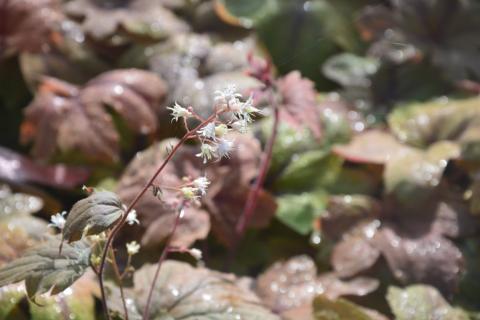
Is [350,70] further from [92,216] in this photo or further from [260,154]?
[92,216]

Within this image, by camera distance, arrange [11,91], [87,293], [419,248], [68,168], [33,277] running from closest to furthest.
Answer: [33,277] → [87,293] → [419,248] → [68,168] → [11,91]

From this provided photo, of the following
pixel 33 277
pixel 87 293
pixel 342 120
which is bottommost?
pixel 342 120

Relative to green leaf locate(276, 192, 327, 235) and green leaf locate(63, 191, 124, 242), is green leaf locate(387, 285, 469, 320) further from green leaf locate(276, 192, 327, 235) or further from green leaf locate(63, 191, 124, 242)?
green leaf locate(63, 191, 124, 242)

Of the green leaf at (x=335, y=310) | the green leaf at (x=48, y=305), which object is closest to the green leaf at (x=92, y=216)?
the green leaf at (x=48, y=305)

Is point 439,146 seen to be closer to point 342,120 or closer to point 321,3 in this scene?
Answer: point 342,120

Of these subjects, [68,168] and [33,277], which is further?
[68,168]

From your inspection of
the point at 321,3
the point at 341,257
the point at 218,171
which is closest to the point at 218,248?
the point at 218,171

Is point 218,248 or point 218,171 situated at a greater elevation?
point 218,171
